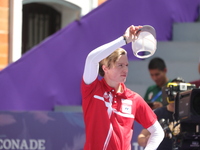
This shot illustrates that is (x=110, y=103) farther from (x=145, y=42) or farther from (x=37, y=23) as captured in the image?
(x=37, y=23)

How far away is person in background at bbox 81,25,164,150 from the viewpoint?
518 cm

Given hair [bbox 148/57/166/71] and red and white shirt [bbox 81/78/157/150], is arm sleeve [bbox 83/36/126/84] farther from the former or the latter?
hair [bbox 148/57/166/71]

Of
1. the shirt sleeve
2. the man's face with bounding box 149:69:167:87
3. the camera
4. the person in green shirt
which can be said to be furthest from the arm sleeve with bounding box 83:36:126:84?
the man's face with bounding box 149:69:167:87

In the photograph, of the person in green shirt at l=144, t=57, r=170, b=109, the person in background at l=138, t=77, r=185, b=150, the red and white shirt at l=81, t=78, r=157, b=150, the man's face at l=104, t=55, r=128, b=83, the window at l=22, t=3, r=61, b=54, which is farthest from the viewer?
the window at l=22, t=3, r=61, b=54

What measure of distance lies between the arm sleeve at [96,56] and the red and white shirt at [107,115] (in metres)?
0.06

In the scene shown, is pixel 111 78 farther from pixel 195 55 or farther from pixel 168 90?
pixel 195 55

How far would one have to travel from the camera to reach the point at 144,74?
1029 centimetres

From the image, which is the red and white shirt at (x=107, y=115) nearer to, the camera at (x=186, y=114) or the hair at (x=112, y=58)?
the hair at (x=112, y=58)

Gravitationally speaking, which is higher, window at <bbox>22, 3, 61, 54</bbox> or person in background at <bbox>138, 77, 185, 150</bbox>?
window at <bbox>22, 3, 61, 54</bbox>

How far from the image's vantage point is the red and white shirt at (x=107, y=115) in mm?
5207

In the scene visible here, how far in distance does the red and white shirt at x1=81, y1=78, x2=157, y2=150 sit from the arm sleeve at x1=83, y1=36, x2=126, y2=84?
2.4 inches

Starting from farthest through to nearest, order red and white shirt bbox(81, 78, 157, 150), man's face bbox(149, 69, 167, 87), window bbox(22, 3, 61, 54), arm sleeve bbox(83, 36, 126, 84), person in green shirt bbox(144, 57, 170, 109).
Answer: window bbox(22, 3, 61, 54) → man's face bbox(149, 69, 167, 87) → person in green shirt bbox(144, 57, 170, 109) → red and white shirt bbox(81, 78, 157, 150) → arm sleeve bbox(83, 36, 126, 84)

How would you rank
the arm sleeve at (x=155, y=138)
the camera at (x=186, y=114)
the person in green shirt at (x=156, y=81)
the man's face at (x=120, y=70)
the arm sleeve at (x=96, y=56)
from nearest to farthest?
the arm sleeve at (x=96, y=56) < the man's face at (x=120, y=70) < the arm sleeve at (x=155, y=138) < the camera at (x=186, y=114) < the person in green shirt at (x=156, y=81)

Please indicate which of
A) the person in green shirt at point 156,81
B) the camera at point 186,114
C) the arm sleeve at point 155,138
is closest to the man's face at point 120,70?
the arm sleeve at point 155,138
